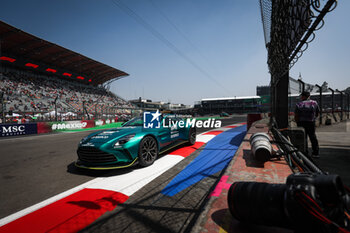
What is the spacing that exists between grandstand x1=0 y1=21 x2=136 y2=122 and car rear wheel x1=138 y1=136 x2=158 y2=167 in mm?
14262

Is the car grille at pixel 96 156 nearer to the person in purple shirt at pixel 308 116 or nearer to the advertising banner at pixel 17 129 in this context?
the person in purple shirt at pixel 308 116

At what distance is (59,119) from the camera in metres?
14.7

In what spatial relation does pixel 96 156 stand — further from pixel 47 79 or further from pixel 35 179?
pixel 47 79

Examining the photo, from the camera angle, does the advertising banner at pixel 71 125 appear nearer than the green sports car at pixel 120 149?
No

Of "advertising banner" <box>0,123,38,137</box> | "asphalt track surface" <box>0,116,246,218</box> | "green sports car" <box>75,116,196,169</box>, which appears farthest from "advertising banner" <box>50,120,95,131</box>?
"green sports car" <box>75,116,196,169</box>

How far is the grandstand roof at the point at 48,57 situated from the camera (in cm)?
2545

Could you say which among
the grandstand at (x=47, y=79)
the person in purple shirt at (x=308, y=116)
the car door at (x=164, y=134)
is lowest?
the car door at (x=164, y=134)

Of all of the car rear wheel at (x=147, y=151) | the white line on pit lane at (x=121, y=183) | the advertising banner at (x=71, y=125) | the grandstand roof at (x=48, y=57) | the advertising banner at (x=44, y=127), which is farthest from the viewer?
the grandstand roof at (x=48, y=57)

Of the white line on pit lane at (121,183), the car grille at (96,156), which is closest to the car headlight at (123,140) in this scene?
the car grille at (96,156)

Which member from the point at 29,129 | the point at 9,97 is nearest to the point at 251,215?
the point at 29,129

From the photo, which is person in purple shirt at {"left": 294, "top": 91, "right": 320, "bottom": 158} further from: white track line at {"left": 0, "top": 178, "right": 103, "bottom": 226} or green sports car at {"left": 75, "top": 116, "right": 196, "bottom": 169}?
white track line at {"left": 0, "top": 178, "right": 103, "bottom": 226}

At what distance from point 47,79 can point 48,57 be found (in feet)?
16.1

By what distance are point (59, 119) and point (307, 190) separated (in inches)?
688

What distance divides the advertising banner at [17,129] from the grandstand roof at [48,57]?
65.1 feet
